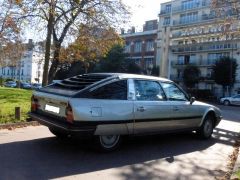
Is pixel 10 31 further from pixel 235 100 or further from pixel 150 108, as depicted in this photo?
pixel 235 100

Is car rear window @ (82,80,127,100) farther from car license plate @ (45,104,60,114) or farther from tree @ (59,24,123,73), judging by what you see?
tree @ (59,24,123,73)

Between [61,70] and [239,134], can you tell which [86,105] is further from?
[61,70]

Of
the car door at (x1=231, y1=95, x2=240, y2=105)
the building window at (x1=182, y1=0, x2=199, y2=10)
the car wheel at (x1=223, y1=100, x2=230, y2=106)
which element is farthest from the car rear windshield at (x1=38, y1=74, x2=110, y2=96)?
the building window at (x1=182, y1=0, x2=199, y2=10)

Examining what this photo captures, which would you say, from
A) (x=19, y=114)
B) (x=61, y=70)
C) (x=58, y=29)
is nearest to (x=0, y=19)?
(x=58, y=29)

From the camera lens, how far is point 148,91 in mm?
8297

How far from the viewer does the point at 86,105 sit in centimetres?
704

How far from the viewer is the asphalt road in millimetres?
6176

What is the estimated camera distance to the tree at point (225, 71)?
5491 cm

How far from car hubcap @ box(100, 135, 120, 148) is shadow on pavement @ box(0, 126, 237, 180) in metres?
0.18

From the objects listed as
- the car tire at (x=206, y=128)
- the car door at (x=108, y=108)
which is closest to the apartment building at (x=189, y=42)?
the car tire at (x=206, y=128)

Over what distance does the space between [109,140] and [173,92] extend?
224 cm

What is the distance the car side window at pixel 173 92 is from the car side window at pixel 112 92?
4.28 ft

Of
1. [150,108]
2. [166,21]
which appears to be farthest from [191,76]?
[150,108]

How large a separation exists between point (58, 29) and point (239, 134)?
39.8ft
